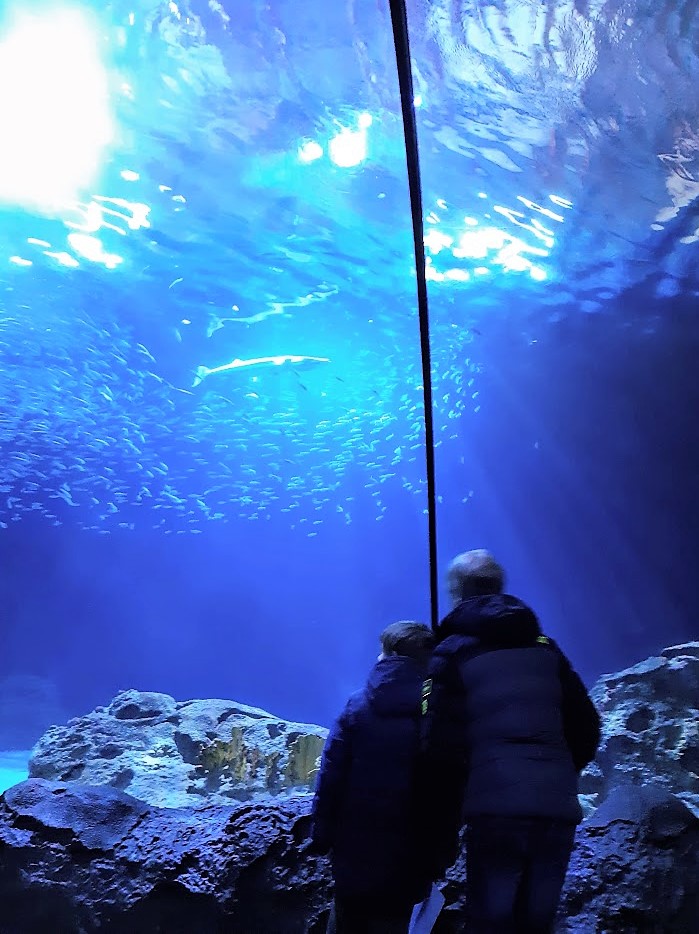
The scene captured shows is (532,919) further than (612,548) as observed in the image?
No

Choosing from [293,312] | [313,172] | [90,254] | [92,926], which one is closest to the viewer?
[92,926]

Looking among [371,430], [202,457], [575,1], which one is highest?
[202,457]

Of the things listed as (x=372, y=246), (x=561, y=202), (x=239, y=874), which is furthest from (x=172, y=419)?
(x=239, y=874)

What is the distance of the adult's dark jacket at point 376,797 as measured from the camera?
2.05 m

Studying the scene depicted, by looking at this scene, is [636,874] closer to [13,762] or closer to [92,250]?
[92,250]

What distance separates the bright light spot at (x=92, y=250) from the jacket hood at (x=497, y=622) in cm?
1257

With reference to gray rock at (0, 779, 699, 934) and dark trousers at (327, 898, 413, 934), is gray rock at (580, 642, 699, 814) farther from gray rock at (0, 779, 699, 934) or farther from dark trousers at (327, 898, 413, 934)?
dark trousers at (327, 898, 413, 934)

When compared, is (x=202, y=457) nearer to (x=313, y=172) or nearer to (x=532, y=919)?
(x=313, y=172)

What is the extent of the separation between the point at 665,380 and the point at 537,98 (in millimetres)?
11266

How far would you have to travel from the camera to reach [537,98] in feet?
26.3

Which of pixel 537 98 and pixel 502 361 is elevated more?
pixel 502 361

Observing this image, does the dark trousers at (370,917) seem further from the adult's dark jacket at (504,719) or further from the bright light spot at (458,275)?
the bright light spot at (458,275)

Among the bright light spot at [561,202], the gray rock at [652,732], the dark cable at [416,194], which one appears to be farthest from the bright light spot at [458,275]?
the dark cable at [416,194]

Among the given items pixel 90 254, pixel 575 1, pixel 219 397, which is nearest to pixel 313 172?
pixel 575 1
